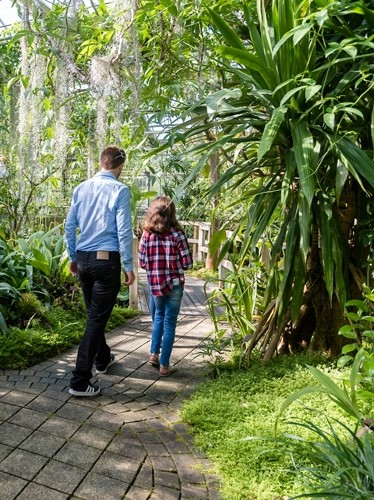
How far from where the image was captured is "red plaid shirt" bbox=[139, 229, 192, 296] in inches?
123

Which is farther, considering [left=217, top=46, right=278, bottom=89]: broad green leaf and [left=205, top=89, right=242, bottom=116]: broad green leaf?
[left=217, top=46, right=278, bottom=89]: broad green leaf

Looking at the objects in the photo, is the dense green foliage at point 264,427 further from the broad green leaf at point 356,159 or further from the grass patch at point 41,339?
the grass patch at point 41,339

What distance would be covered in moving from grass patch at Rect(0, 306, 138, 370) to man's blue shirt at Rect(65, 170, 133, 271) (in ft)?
3.08

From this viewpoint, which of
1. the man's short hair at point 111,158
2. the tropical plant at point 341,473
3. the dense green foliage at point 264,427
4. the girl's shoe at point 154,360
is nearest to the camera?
the tropical plant at point 341,473

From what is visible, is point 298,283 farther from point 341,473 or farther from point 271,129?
point 341,473

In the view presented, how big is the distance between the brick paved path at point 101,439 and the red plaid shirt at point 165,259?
625 mm

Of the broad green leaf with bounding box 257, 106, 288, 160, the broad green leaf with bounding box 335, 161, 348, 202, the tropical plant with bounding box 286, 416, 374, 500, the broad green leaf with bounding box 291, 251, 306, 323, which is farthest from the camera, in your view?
the broad green leaf with bounding box 291, 251, 306, 323

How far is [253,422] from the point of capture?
7.47 ft

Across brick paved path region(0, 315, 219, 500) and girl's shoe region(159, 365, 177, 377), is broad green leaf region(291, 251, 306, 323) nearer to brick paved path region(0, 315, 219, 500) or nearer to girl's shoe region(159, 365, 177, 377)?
brick paved path region(0, 315, 219, 500)

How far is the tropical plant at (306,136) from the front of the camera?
7.22 feet

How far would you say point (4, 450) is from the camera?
2.01 metres

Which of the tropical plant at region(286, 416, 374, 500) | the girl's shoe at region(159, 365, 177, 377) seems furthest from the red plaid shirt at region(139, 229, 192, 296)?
the tropical plant at region(286, 416, 374, 500)

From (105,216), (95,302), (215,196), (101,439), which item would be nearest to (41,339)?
(95,302)

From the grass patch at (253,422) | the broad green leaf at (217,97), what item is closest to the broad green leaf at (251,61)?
the broad green leaf at (217,97)
